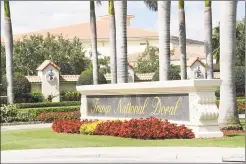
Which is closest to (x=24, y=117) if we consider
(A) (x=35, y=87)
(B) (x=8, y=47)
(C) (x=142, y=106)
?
(B) (x=8, y=47)

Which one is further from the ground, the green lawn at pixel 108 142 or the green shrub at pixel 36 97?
the green shrub at pixel 36 97

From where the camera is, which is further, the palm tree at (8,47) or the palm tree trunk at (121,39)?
the palm tree at (8,47)

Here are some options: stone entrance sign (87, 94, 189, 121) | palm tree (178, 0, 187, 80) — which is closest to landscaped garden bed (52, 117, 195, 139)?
stone entrance sign (87, 94, 189, 121)

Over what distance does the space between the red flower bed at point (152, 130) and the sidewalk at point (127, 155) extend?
303 centimetres

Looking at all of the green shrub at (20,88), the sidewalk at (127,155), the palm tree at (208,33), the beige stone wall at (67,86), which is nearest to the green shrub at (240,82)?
the palm tree at (208,33)

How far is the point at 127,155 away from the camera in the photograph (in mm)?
15383

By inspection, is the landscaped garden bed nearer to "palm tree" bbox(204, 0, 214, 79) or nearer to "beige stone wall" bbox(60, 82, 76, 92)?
"palm tree" bbox(204, 0, 214, 79)

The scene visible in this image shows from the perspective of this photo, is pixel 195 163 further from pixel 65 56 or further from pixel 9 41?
pixel 65 56

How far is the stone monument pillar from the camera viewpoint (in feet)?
169

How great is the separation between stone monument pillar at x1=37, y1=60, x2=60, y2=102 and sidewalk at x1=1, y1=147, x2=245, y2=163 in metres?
34.8

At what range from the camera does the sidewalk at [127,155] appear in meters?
14.7

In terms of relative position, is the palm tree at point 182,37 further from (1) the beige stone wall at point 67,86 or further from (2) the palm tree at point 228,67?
(2) the palm tree at point 228,67

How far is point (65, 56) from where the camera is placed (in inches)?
2566

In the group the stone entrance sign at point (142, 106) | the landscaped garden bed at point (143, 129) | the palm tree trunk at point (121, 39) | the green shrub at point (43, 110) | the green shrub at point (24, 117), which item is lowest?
the green shrub at point (24, 117)
